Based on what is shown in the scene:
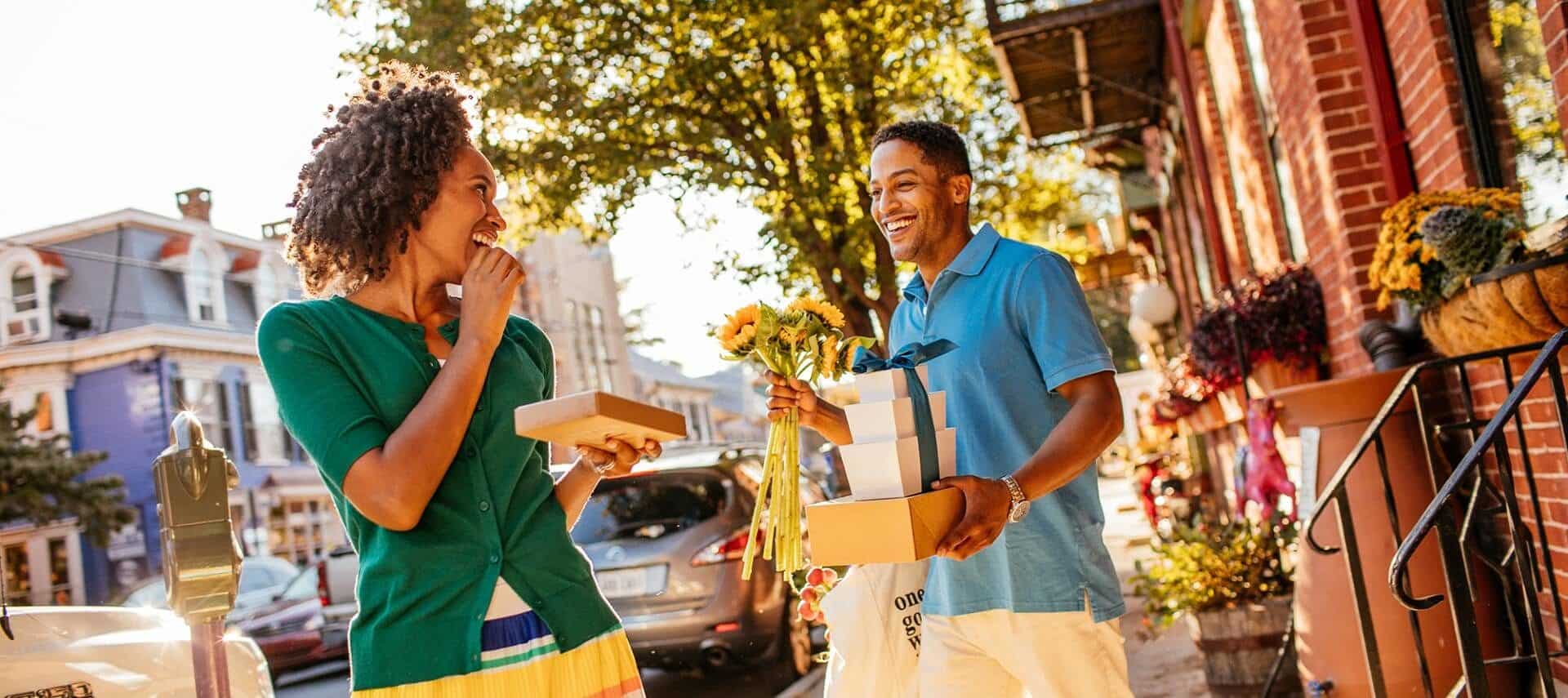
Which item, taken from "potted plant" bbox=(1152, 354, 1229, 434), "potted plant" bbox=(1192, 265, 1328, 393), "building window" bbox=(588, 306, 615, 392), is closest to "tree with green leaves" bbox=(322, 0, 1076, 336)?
"potted plant" bbox=(1152, 354, 1229, 434)

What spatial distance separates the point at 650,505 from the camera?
311 inches

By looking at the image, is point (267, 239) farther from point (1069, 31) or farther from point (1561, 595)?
point (1561, 595)

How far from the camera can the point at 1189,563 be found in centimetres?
593

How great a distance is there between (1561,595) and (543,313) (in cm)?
3417

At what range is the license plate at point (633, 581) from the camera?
769cm

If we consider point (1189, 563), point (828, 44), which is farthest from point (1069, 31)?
point (1189, 563)

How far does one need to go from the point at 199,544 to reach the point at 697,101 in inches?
368

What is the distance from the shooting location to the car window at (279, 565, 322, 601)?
14359mm

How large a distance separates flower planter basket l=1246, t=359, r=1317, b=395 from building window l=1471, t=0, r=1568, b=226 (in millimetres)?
2132

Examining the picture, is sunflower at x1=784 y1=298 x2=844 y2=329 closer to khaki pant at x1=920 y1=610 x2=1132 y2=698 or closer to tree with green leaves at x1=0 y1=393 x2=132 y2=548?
khaki pant at x1=920 y1=610 x2=1132 y2=698

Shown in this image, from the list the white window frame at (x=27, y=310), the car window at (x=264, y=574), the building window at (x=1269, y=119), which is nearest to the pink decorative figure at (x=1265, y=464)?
the building window at (x=1269, y=119)

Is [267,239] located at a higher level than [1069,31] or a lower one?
higher

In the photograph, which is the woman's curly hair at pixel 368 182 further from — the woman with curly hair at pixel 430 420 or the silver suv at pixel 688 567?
the silver suv at pixel 688 567

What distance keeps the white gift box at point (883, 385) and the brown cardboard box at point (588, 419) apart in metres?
0.48
